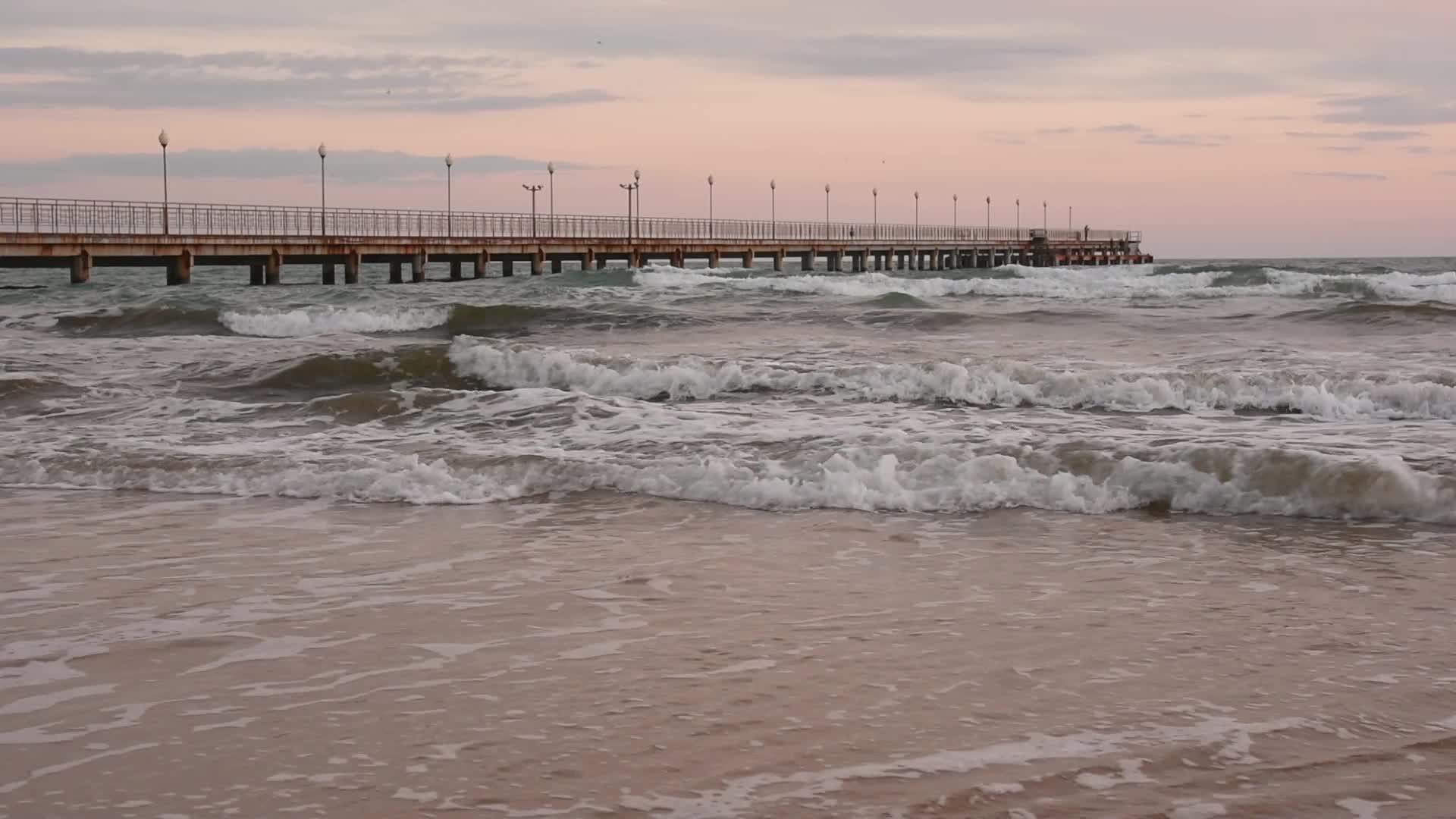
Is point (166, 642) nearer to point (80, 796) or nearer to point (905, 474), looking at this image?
point (80, 796)

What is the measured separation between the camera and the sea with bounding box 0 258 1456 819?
11.9ft

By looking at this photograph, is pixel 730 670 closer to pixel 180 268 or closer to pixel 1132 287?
pixel 1132 287

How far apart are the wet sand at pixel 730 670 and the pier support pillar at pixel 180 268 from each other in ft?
110

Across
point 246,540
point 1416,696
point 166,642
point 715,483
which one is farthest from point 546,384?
point 1416,696

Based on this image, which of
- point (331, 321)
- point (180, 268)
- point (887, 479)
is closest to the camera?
point (887, 479)

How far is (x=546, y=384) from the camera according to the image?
14609mm

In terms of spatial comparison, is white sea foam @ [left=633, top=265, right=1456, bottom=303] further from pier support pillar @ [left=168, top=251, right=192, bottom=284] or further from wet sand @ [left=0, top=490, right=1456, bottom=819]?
wet sand @ [left=0, top=490, right=1456, bottom=819]

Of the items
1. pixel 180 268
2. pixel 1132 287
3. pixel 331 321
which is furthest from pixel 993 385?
pixel 180 268

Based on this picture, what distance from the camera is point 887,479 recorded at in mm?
8000

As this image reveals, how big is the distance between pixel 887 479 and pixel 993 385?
4927 millimetres

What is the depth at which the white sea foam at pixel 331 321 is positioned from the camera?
79.7 ft

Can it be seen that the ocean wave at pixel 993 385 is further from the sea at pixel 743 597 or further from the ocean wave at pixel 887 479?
the ocean wave at pixel 887 479

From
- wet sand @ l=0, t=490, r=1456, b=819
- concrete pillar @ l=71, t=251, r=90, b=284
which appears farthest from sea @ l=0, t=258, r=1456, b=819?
concrete pillar @ l=71, t=251, r=90, b=284

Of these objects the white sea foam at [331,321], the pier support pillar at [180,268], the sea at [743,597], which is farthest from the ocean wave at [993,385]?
the pier support pillar at [180,268]
